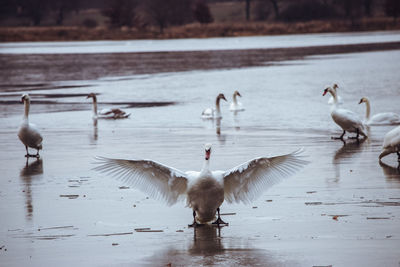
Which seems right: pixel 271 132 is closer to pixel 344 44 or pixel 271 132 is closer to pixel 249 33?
pixel 344 44

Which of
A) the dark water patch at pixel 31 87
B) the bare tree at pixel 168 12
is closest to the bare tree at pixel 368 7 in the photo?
the bare tree at pixel 168 12

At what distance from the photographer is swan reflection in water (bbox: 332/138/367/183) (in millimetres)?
12405

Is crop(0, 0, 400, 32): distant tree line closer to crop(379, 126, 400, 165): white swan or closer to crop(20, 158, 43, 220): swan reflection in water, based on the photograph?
crop(379, 126, 400, 165): white swan

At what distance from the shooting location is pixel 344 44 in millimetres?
59781

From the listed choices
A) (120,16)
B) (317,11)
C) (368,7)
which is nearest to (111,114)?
(317,11)

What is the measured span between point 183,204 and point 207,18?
91217 mm

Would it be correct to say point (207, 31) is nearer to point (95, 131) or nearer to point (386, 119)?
point (95, 131)

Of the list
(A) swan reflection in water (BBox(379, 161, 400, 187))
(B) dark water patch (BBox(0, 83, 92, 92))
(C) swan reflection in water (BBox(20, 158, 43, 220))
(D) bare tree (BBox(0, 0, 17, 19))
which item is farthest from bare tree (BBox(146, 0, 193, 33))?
(A) swan reflection in water (BBox(379, 161, 400, 187))

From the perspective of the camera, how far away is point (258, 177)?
891cm

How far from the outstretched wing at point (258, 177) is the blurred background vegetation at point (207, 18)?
74662 millimetres

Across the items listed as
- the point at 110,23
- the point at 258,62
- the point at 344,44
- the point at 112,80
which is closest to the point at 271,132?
the point at 112,80

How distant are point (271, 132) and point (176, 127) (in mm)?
2499

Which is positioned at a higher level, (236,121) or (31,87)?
(31,87)

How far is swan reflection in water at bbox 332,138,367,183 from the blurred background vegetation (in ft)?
225
